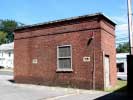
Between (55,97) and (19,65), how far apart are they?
344 inches

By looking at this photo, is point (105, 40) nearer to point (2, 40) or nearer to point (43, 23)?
point (43, 23)

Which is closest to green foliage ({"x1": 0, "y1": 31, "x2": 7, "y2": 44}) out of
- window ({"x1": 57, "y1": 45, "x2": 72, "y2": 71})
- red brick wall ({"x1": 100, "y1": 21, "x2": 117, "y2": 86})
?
window ({"x1": 57, "y1": 45, "x2": 72, "y2": 71})

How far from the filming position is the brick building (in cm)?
1855

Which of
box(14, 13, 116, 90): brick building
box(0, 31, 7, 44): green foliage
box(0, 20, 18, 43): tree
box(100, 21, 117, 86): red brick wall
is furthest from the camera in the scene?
box(0, 20, 18, 43): tree

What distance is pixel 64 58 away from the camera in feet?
65.6

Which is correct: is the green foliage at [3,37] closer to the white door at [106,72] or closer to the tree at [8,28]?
the tree at [8,28]

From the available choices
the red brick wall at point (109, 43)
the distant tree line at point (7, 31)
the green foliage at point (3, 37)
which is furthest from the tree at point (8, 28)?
the red brick wall at point (109, 43)

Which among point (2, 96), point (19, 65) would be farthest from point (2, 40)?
point (2, 96)

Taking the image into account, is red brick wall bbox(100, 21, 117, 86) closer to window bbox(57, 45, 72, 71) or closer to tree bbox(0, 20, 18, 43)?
window bbox(57, 45, 72, 71)

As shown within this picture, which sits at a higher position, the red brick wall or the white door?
the red brick wall

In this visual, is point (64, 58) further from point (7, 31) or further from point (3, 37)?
point (7, 31)

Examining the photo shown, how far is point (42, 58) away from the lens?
840 inches

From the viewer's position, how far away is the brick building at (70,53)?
18.5 m

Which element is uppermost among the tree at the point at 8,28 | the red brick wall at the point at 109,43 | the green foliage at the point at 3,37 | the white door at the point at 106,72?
the tree at the point at 8,28
